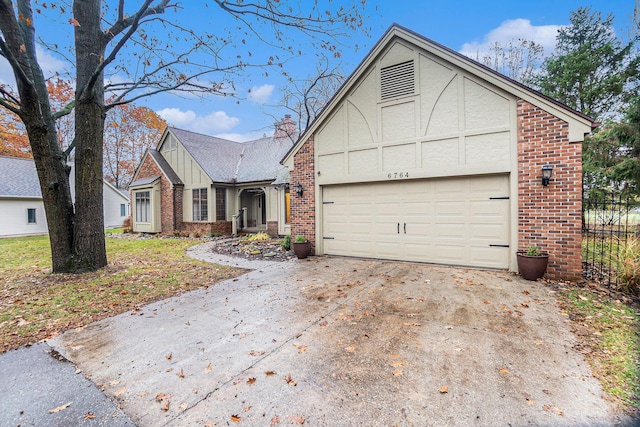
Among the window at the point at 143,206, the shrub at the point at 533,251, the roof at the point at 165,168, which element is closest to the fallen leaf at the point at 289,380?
the shrub at the point at 533,251

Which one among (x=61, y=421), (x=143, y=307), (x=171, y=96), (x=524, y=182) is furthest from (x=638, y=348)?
(x=171, y=96)

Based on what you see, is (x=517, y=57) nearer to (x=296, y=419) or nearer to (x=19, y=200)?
(x=296, y=419)

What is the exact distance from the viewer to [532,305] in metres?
4.61

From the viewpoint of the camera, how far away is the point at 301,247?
900cm

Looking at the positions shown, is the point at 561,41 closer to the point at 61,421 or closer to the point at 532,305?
the point at 532,305

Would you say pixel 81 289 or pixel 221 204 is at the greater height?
pixel 221 204

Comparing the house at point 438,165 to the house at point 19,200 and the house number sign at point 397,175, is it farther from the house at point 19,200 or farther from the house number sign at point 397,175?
the house at point 19,200

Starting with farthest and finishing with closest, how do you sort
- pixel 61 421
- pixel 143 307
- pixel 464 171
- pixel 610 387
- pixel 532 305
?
1. pixel 464 171
2. pixel 143 307
3. pixel 532 305
4. pixel 610 387
5. pixel 61 421

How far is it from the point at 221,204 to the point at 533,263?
1470cm

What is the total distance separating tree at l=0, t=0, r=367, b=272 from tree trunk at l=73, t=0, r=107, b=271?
0.02 metres

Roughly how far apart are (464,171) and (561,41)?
14998 millimetres

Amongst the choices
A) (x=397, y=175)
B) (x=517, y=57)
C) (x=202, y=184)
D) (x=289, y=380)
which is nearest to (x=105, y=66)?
(x=397, y=175)

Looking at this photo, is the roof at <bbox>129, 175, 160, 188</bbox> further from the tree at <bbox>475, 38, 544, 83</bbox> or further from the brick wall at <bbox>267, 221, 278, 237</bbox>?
the tree at <bbox>475, 38, 544, 83</bbox>

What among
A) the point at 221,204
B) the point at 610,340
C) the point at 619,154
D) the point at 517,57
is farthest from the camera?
the point at 517,57
